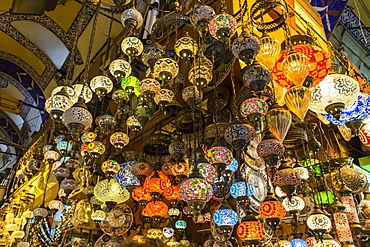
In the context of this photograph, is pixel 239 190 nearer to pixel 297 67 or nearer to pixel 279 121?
pixel 279 121

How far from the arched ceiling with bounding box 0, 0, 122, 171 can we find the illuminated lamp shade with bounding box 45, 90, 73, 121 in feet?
7.11

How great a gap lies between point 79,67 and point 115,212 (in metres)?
4.36

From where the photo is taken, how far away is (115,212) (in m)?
2.57

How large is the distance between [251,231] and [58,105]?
1580 mm

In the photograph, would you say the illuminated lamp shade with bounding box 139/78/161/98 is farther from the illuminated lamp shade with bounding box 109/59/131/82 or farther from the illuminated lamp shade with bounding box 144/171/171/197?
the illuminated lamp shade with bounding box 144/171/171/197

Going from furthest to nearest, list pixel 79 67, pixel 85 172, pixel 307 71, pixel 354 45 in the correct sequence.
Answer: pixel 79 67
pixel 354 45
pixel 85 172
pixel 307 71

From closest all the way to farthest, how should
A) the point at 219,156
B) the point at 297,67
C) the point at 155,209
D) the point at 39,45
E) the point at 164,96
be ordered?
the point at 297,67, the point at 219,156, the point at 164,96, the point at 155,209, the point at 39,45

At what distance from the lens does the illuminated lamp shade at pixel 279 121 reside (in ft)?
6.69

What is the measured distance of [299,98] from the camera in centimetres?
168

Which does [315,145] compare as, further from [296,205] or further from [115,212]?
[115,212]

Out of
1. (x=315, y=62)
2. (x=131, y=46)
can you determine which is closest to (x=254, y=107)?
(x=315, y=62)

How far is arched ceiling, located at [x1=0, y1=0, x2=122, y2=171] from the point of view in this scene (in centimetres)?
546

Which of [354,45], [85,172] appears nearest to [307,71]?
[85,172]

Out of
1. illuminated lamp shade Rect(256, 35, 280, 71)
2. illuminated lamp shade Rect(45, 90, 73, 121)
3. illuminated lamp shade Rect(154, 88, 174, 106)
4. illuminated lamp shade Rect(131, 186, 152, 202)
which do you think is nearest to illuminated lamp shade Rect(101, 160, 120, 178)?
illuminated lamp shade Rect(131, 186, 152, 202)
